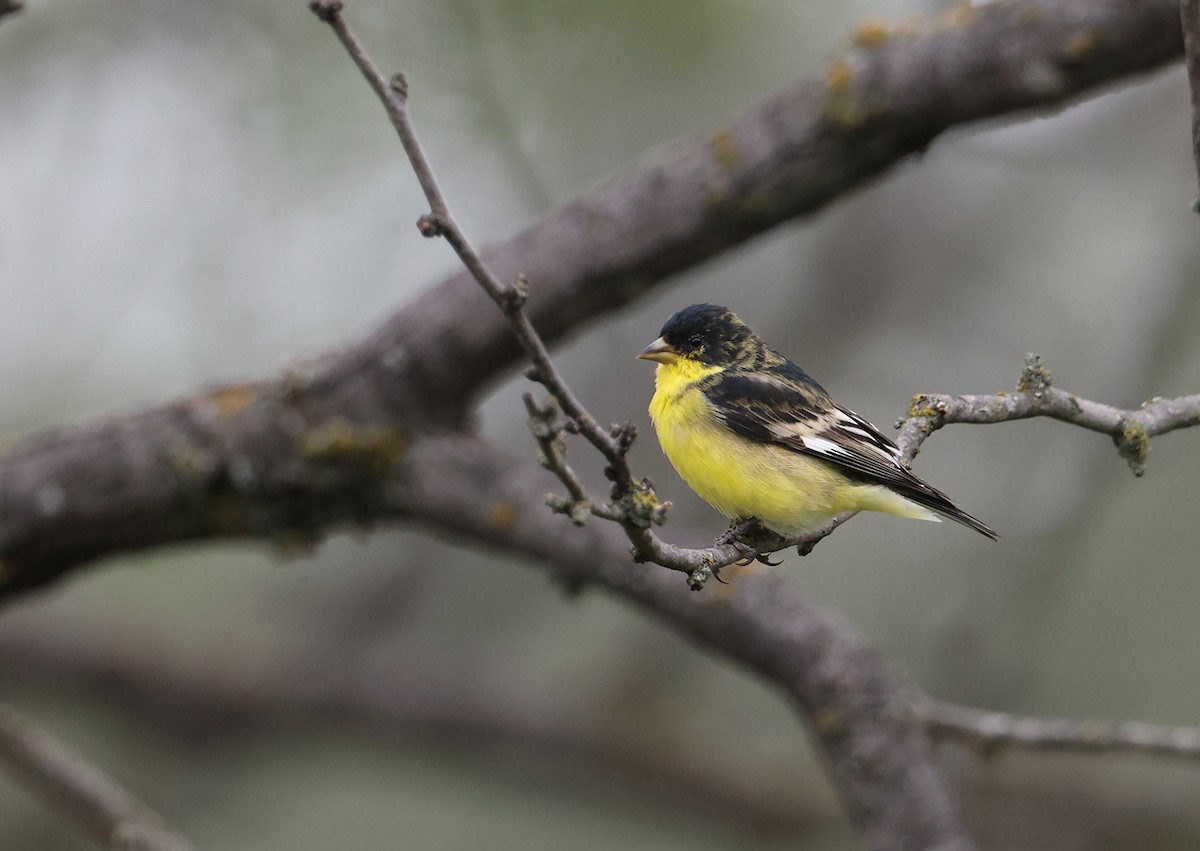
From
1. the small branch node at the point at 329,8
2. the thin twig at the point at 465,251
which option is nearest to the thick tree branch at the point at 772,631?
the thin twig at the point at 465,251

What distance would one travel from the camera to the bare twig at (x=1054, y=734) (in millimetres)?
3326

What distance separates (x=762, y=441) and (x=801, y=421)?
110 millimetres

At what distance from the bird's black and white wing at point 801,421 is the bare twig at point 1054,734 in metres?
1.29

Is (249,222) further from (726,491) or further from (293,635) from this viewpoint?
(726,491)

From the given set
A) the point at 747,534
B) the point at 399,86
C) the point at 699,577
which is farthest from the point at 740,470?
the point at 399,86

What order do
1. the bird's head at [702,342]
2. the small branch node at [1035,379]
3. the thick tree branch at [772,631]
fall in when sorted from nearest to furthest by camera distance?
the small branch node at [1035,379], the bird's head at [702,342], the thick tree branch at [772,631]

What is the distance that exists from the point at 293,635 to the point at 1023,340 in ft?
14.3

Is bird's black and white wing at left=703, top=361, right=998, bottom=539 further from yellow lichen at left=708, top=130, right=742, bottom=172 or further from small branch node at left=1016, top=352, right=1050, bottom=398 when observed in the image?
yellow lichen at left=708, top=130, right=742, bottom=172

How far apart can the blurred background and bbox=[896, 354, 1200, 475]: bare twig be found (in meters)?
3.48

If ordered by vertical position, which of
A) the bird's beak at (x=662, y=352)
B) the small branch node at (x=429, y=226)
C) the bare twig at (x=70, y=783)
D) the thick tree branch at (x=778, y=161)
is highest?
the thick tree branch at (x=778, y=161)

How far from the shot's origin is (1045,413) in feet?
7.09

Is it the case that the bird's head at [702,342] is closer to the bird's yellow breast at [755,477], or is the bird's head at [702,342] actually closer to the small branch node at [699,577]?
the bird's yellow breast at [755,477]

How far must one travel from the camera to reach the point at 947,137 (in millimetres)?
4102

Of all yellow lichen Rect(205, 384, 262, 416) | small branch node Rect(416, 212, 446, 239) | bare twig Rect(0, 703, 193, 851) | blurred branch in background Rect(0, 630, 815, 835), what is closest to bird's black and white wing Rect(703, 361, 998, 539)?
small branch node Rect(416, 212, 446, 239)
